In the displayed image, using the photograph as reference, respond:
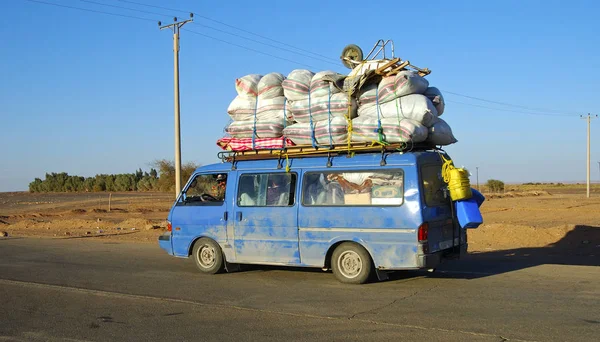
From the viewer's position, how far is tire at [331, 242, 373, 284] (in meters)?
9.90

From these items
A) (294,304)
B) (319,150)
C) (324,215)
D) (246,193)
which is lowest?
(294,304)

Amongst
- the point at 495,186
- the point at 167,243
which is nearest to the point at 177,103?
the point at 167,243

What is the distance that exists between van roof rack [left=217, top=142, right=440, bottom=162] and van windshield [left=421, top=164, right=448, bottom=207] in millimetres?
416

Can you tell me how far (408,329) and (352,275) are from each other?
294cm

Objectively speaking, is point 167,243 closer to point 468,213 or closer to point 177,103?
point 468,213

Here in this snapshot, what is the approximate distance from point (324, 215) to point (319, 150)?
112 cm

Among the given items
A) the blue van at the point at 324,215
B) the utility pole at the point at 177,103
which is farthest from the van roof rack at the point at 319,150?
the utility pole at the point at 177,103

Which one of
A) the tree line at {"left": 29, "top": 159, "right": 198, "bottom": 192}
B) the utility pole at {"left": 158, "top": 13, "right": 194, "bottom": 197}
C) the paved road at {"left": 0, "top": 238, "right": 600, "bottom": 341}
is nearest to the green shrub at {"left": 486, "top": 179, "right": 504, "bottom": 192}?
the tree line at {"left": 29, "top": 159, "right": 198, "bottom": 192}

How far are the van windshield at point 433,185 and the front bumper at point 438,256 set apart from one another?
2.54ft

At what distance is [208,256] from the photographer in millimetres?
11625

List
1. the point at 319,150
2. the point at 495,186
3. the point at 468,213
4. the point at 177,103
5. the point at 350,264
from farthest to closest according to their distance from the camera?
the point at 495,186 < the point at 177,103 < the point at 319,150 < the point at 350,264 < the point at 468,213

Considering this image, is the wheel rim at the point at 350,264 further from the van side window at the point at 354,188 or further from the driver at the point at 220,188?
the driver at the point at 220,188

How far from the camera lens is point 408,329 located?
7.14m

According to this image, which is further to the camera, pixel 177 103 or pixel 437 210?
pixel 177 103
